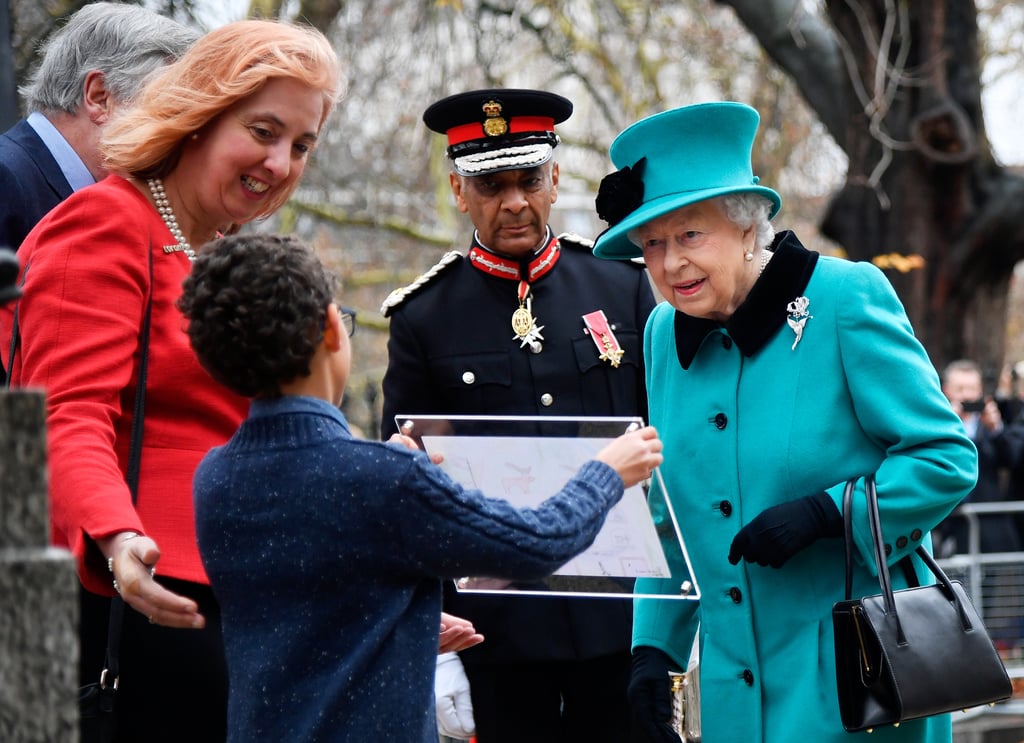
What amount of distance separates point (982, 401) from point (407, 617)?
22.8 ft

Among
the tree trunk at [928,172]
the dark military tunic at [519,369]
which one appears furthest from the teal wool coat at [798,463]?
the tree trunk at [928,172]

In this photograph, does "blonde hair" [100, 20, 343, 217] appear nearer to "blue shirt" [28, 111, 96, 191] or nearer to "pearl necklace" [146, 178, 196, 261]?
"pearl necklace" [146, 178, 196, 261]

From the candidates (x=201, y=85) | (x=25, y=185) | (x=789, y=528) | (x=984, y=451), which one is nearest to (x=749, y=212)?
(x=789, y=528)

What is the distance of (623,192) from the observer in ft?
10.4

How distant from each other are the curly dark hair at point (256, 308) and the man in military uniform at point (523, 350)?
1.49 metres

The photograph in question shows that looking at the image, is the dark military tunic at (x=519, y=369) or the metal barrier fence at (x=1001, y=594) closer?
the dark military tunic at (x=519, y=369)

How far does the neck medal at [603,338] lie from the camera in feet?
13.2

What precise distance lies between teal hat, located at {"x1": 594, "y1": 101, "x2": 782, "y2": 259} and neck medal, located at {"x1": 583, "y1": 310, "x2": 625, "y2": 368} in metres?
0.83

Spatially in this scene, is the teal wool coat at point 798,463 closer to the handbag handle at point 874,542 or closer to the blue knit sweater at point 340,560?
the handbag handle at point 874,542

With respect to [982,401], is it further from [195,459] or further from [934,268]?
[195,459]

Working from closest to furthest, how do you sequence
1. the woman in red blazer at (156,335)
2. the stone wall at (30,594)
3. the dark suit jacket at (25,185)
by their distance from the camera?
the stone wall at (30,594) < the woman in red blazer at (156,335) < the dark suit jacket at (25,185)

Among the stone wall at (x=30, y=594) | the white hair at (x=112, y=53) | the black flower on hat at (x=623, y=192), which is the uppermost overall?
the white hair at (x=112, y=53)

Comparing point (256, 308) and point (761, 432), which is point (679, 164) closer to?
point (761, 432)

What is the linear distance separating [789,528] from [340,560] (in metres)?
0.97
